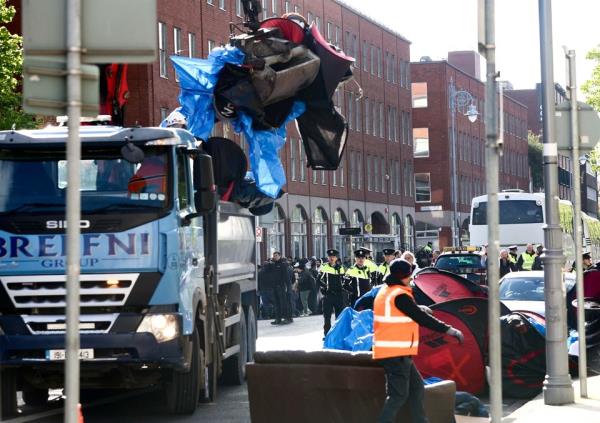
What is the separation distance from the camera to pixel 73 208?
290 inches

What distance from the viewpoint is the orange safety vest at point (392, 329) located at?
39.2ft

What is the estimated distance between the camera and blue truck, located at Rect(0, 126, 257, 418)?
46.8 feet

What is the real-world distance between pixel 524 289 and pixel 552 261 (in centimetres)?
786

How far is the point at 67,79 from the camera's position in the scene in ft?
24.7

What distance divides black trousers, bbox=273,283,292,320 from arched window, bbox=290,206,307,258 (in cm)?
3120

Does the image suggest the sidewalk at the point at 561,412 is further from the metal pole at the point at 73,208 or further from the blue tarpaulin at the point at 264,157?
the metal pole at the point at 73,208

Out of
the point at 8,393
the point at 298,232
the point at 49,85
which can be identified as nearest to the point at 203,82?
the point at 8,393

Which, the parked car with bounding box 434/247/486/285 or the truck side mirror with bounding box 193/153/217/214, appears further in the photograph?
the parked car with bounding box 434/247/486/285

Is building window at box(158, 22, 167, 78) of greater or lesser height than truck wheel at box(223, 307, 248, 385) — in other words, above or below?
above

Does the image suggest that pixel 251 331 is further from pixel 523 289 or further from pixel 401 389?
pixel 401 389

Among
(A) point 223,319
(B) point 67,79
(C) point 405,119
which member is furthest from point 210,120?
(C) point 405,119

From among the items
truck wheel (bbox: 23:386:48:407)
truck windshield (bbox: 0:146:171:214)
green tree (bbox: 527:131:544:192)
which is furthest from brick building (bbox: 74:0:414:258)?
green tree (bbox: 527:131:544:192)

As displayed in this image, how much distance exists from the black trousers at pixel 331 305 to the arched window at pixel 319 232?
43863 mm

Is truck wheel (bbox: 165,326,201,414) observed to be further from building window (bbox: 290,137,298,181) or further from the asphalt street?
building window (bbox: 290,137,298,181)
